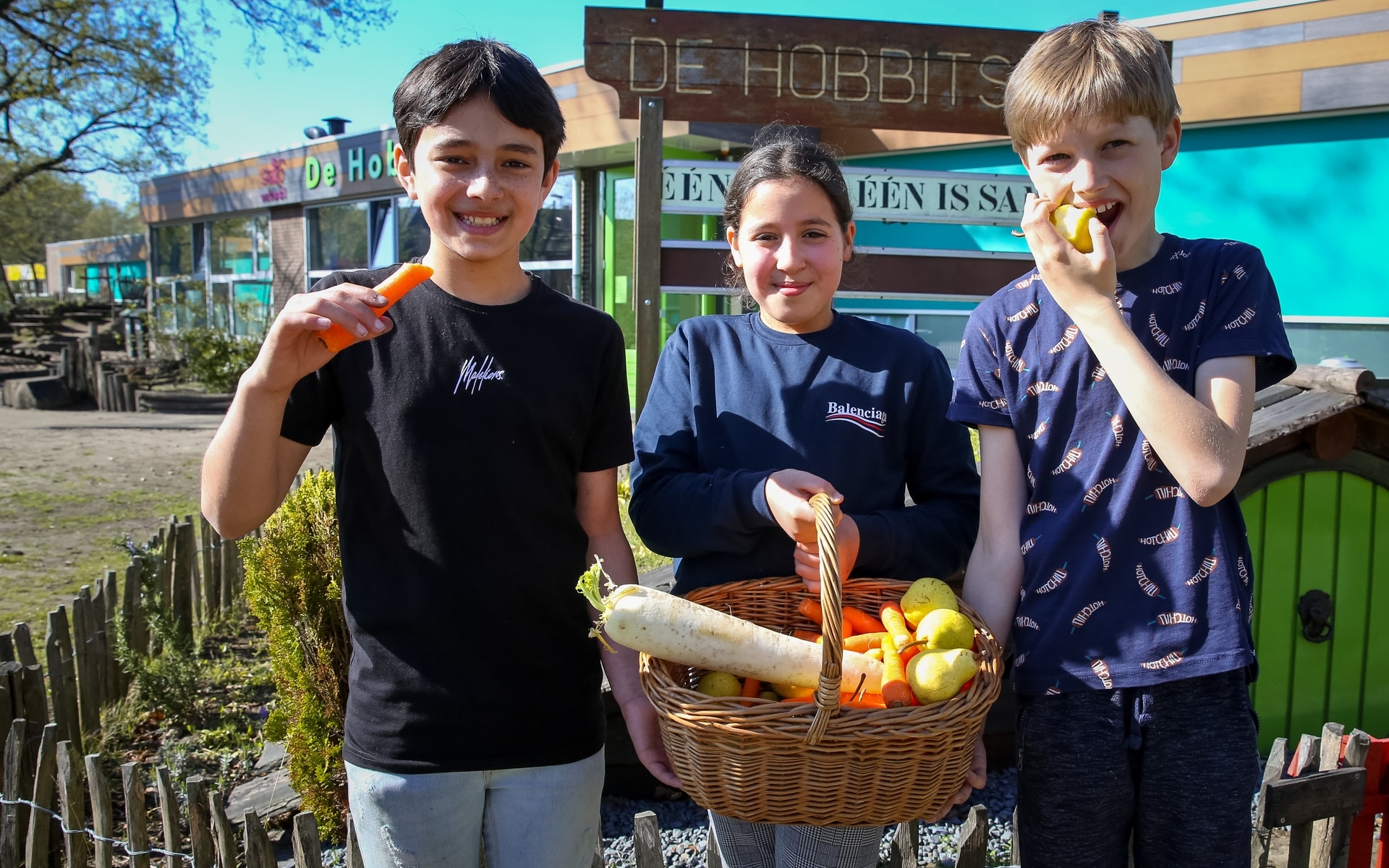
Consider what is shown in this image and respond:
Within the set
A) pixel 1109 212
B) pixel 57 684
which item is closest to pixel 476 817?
pixel 1109 212

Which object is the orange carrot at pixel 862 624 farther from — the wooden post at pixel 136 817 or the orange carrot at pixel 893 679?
the wooden post at pixel 136 817

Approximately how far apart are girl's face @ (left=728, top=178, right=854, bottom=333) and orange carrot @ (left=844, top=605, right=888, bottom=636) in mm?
638

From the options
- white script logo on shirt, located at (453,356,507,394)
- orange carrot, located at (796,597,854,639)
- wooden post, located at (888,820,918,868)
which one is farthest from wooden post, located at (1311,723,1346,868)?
white script logo on shirt, located at (453,356,507,394)

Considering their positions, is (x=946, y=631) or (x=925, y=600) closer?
(x=946, y=631)

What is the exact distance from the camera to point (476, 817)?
1.73 m

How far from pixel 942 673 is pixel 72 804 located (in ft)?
8.23

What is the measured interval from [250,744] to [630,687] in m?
2.75

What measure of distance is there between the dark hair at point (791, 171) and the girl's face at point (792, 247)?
17 millimetres

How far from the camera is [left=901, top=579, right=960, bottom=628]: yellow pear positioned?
5.59 ft

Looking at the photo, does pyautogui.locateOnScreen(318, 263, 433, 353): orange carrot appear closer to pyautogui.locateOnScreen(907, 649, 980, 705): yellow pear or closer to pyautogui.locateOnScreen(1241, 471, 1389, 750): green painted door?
pyautogui.locateOnScreen(907, 649, 980, 705): yellow pear

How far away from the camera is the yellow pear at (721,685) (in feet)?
5.51

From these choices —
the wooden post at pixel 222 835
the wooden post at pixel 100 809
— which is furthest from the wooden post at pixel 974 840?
the wooden post at pixel 100 809

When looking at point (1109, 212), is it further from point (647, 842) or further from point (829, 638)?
point (647, 842)

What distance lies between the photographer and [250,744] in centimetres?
393
